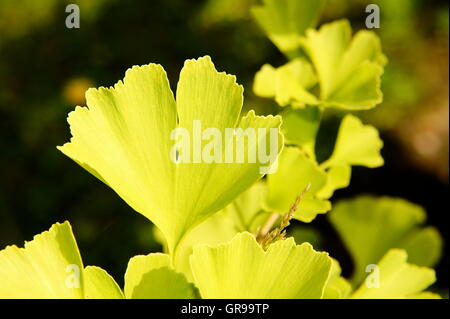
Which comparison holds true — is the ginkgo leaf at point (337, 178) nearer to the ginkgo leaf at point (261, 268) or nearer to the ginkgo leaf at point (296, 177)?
the ginkgo leaf at point (296, 177)

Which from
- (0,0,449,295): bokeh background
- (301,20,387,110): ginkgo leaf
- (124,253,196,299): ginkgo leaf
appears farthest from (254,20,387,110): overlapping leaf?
(0,0,449,295): bokeh background

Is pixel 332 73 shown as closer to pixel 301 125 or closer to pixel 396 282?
pixel 301 125

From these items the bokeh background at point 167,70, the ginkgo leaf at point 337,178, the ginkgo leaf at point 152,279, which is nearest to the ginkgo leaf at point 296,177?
the ginkgo leaf at point 337,178

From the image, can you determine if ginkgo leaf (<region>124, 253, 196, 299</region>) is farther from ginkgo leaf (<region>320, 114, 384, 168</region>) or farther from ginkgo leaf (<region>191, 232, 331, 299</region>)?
ginkgo leaf (<region>320, 114, 384, 168</region>)

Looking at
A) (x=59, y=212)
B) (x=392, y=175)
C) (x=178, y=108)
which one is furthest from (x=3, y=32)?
(x=178, y=108)

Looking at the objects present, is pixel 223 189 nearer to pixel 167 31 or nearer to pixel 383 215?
pixel 383 215
